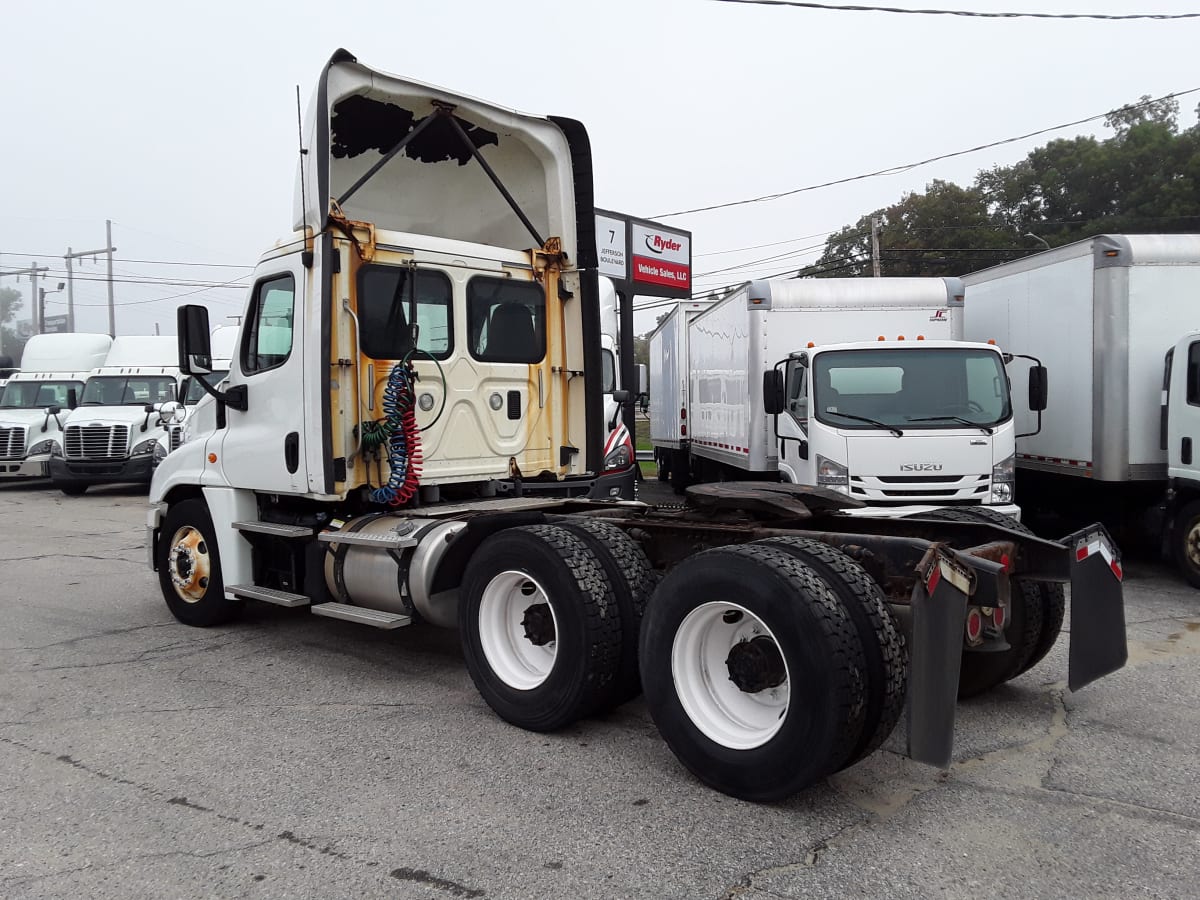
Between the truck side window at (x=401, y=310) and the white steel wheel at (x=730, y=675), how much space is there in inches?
114

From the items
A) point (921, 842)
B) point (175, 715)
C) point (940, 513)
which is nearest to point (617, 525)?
point (940, 513)

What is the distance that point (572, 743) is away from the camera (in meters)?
4.72

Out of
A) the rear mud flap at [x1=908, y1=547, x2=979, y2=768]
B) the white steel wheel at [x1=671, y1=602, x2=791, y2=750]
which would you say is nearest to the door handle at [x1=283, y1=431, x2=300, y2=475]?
the white steel wheel at [x1=671, y1=602, x2=791, y2=750]

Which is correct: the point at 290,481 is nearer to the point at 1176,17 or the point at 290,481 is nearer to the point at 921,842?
the point at 921,842

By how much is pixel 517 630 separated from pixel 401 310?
2319 mm

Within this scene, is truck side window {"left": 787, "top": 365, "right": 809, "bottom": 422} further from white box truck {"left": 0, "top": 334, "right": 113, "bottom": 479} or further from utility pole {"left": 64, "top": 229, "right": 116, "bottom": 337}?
utility pole {"left": 64, "top": 229, "right": 116, "bottom": 337}

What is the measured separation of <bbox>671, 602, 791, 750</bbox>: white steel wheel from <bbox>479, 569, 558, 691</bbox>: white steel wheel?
0.91 meters

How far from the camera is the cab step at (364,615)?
5.50 m

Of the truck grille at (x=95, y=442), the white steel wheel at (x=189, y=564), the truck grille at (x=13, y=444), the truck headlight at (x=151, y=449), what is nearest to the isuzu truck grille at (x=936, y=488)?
the white steel wheel at (x=189, y=564)

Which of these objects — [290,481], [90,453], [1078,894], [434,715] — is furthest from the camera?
[90,453]

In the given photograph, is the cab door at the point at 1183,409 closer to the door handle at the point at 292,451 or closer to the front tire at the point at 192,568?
the door handle at the point at 292,451

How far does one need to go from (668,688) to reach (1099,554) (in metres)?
2.03

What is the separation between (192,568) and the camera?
281 inches

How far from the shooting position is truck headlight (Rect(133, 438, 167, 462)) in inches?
731
